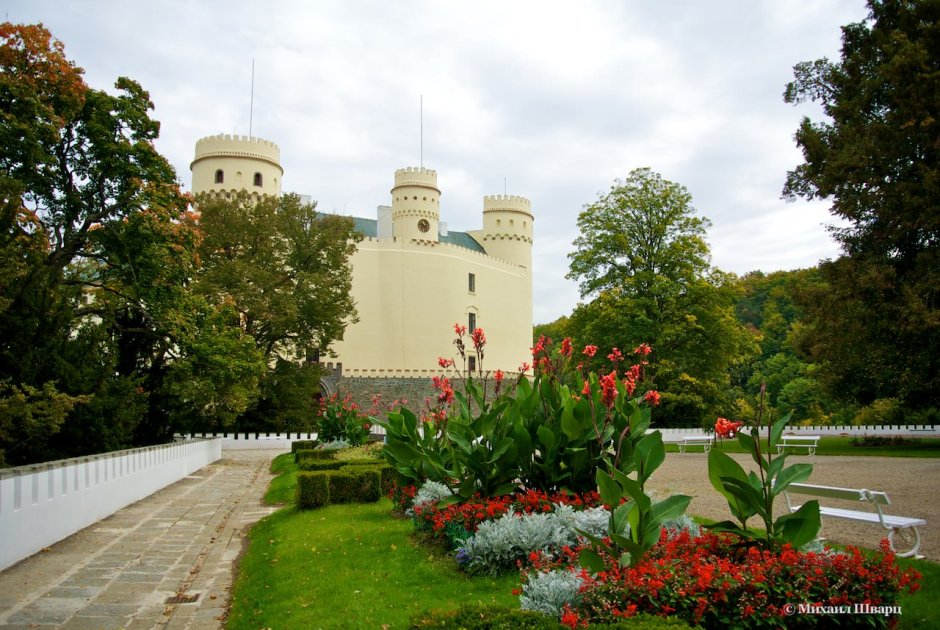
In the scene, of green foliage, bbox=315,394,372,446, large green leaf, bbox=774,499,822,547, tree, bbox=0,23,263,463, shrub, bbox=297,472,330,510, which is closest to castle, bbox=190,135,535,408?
green foliage, bbox=315,394,372,446

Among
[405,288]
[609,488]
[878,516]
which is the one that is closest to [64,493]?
[609,488]

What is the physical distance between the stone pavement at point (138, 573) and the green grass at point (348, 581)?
359mm

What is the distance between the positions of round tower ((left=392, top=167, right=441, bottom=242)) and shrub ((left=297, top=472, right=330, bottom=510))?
3645 centimetres

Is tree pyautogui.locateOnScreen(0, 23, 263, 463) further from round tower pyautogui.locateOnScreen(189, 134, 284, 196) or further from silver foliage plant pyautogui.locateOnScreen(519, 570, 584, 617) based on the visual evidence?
round tower pyautogui.locateOnScreen(189, 134, 284, 196)

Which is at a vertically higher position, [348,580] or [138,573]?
[348,580]

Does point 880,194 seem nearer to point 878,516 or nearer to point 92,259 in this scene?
point 878,516

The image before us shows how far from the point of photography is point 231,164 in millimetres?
39406

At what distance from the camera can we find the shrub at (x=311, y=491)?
1063 centimetres

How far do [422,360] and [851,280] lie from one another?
31676 millimetres

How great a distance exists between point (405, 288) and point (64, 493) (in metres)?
36.4

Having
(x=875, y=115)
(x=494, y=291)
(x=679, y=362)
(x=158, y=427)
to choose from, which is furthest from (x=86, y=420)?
(x=494, y=291)

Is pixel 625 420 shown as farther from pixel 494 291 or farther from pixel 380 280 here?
pixel 494 291

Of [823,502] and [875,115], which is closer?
[823,502]

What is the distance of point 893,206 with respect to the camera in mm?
15336
